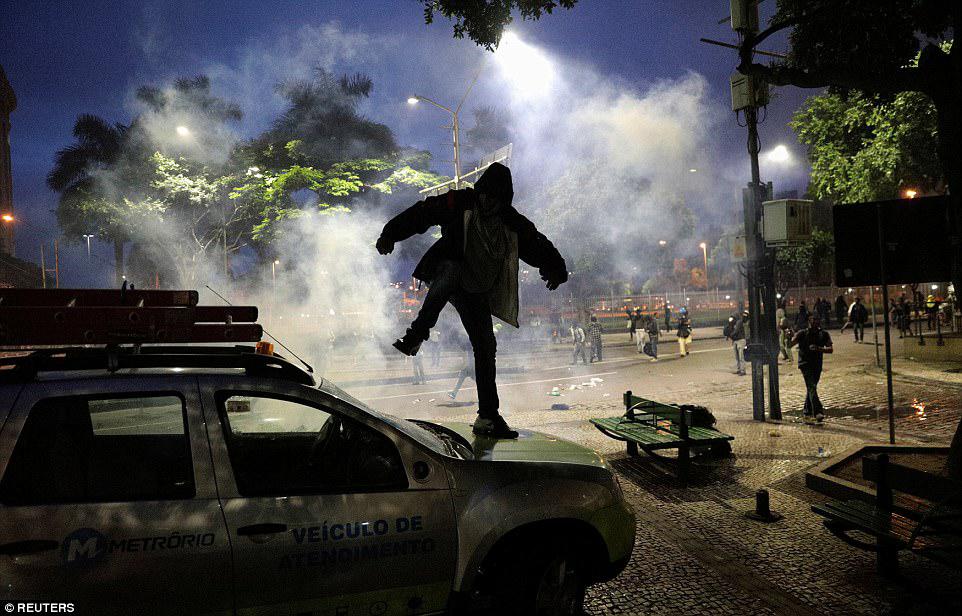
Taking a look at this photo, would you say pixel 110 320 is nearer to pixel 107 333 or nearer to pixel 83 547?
pixel 107 333

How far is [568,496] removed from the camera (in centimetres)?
303

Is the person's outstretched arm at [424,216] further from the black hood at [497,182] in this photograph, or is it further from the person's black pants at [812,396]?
the person's black pants at [812,396]

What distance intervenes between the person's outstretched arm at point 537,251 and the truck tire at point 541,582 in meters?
2.23

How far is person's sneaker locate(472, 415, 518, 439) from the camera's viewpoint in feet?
12.8

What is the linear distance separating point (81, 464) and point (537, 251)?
3.34 m

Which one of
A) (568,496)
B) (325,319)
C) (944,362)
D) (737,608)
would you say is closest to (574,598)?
(568,496)

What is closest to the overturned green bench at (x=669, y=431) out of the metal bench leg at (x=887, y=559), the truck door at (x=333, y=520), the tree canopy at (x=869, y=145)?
the metal bench leg at (x=887, y=559)

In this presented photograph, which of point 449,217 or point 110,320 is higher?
point 449,217

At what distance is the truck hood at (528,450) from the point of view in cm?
317

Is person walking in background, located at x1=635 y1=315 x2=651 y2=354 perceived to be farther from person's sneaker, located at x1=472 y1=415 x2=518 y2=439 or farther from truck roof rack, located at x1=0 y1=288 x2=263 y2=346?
truck roof rack, located at x1=0 y1=288 x2=263 y2=346

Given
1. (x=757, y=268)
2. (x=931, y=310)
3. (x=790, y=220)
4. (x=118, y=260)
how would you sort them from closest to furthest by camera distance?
1. (x=790, y=220)
2. (x=757, y=268)
3. (x=931, y=310)
4. (x=118, y=260)

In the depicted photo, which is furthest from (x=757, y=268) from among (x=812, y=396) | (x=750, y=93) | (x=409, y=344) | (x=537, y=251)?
(x=409, y=344)

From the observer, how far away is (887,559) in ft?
12.9

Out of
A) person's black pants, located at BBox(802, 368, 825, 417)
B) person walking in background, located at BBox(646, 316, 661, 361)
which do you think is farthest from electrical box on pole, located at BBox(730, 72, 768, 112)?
person walking in background, located at BBox(646, 316, 661, 361)
